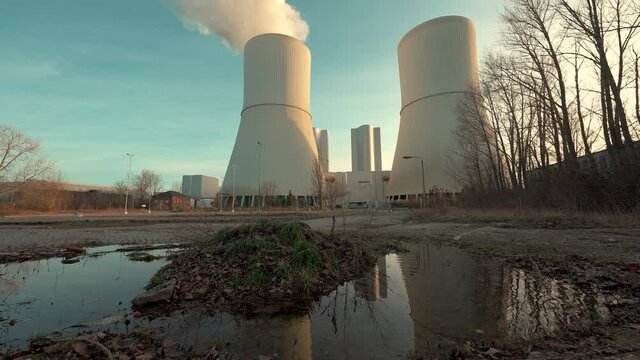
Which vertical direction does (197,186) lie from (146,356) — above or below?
above

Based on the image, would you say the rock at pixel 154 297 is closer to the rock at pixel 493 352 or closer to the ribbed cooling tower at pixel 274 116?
the rock at pixel 493 352

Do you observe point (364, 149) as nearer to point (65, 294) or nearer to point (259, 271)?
point (259, 271)

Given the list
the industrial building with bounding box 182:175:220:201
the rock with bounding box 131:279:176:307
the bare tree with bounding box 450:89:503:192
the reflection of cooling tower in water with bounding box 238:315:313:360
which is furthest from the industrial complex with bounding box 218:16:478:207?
the industrial building with bounding box 182:175:220:201

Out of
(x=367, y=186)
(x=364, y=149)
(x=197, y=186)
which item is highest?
(x=364, y=149)

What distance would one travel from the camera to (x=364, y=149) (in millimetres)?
92750

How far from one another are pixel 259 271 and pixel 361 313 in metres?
1.28

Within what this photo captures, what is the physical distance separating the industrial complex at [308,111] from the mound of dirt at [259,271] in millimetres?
28152

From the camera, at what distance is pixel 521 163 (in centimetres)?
2127

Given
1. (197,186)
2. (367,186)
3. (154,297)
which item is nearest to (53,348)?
(154,297)

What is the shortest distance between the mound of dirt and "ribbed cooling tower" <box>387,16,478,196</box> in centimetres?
2990

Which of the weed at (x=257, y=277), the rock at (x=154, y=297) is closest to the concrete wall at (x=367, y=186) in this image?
the weed at (x=257, y=277)

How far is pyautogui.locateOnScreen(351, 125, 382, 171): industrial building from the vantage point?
304 ft

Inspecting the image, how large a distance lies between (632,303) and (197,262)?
4.32 meters

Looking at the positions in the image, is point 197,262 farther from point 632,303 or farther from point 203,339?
point 632,303
